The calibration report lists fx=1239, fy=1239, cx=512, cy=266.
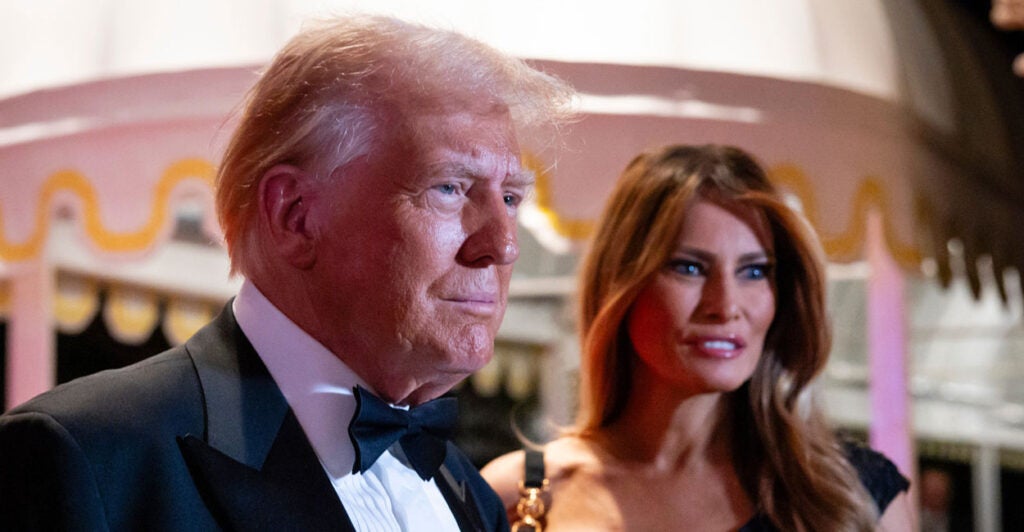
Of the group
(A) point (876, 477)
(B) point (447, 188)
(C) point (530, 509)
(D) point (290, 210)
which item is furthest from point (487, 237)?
(A) point (876, 477)

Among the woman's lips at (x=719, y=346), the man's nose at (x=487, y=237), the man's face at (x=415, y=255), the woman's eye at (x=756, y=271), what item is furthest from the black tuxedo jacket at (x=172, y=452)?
the woman's eye at (x=756, y=271)

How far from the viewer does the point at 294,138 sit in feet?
4.02

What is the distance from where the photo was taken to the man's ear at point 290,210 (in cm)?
123

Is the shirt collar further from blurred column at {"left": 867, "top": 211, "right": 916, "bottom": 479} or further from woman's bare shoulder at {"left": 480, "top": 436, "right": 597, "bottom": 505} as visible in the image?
blurred column at {"left": 867, "top": 211, "right": 916, "bottom": 479}

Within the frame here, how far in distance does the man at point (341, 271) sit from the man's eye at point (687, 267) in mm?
898

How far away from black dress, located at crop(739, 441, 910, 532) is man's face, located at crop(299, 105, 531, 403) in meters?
1.14

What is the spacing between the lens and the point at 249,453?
46.8 inches

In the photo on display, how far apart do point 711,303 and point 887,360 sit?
1.98 meters

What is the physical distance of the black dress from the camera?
88.8 inches

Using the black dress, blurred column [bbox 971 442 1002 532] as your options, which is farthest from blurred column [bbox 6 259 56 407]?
blurred column [bbox 971 442 1002 532]

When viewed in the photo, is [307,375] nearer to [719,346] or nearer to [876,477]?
[719,346]

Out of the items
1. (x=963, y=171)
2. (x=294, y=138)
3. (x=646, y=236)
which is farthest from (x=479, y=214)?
(x=963, y=171)

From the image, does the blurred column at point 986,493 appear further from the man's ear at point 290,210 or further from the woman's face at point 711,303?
the man's ear at point 290,210

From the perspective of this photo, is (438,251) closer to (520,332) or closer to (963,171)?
(963,171)
